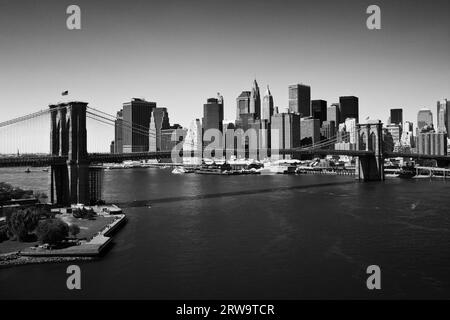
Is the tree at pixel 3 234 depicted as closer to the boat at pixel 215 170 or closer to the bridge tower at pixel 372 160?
the bridge tower at pixel 372 160

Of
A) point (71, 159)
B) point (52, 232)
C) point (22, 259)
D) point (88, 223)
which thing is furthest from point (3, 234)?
point (71, 159)

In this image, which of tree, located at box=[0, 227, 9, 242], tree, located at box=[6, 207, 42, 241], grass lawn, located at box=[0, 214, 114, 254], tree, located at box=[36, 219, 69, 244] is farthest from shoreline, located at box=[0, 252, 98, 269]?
tree, located at box=[0, 227, 9, 242]

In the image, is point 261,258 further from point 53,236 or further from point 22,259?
point 22,259

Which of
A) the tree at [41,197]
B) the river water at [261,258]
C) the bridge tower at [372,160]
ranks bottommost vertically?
the river water at [261,258]

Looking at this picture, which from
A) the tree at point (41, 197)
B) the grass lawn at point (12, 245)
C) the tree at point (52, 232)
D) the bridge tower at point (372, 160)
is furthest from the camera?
the bridge tower at point (372, 160)

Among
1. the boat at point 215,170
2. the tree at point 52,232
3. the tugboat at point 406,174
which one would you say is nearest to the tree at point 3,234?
the tree at point 52,232

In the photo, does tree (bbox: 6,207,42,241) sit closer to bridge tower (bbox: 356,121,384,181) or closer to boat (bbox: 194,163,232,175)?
bridge tower (bbox: 356,121,384,181)
